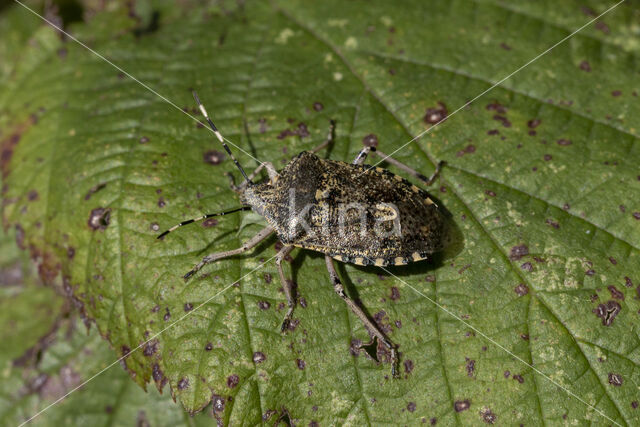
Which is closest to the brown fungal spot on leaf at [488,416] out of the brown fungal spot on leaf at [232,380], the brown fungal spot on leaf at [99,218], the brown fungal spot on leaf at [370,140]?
the brown fungal spot on leaf at [232,380]

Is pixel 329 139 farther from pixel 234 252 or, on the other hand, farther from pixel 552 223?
pixel 552 223

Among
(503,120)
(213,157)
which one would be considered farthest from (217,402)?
(503,120)

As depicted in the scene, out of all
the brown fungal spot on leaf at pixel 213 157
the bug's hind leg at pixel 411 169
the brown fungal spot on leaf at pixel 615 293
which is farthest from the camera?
the brown fungal spot on leaf at pixel 213 157

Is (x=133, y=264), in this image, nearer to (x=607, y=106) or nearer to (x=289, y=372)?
(x=289, y=372)

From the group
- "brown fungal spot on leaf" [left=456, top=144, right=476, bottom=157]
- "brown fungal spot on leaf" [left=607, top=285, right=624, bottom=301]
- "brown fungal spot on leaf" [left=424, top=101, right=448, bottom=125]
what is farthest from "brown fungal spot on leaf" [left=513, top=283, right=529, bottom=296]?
"brown fungal spot on leaf" [left=424, top=101, right=448, bottom=125]

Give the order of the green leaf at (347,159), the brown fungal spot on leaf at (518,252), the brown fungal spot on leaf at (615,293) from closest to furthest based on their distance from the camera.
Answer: the green leaf at (347,159) < the brown fungal spot on leaf at (615,293) < the brown fungal spot on leaf at (518,252)

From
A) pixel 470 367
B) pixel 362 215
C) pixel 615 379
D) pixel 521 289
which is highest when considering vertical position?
pixel 362 215

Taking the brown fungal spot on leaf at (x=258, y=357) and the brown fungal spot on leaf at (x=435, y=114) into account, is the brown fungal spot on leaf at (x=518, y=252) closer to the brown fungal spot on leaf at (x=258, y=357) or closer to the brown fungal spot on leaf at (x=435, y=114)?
the brown fungal spot on leaf at (x=435, y=114)
